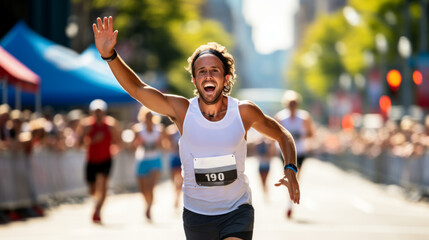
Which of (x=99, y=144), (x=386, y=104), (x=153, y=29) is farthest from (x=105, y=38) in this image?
(x=153, y=29)

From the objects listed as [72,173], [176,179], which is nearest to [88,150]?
[176,179]

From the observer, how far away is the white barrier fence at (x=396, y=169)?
1862 centimetres

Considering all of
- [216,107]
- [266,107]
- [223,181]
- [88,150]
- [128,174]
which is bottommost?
[266,107]

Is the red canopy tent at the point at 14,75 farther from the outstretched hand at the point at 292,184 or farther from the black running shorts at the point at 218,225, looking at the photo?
the outstretched hand at the point at 292,184

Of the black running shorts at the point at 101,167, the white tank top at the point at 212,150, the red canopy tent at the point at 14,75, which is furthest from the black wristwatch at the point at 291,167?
the red canopy tent at the point at 14,75

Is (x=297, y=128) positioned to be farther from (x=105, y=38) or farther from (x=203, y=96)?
(x=105, y=38)

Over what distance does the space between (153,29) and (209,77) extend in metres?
39.7

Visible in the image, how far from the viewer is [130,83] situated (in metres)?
5.52

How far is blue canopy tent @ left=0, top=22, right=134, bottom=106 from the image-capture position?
19.8m

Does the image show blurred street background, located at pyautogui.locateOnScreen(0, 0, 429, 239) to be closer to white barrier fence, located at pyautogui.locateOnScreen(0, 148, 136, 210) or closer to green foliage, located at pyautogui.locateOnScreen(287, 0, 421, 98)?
white barrier fence, located at pyautogui.locateOnScreen(0, 148, 136, 210)

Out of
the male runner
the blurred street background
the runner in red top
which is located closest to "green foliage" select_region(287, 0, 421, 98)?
the blurred street background

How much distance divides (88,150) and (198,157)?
8.64m

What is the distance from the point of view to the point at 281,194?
72.0 feet

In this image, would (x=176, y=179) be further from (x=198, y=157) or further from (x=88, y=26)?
(x=88, y=26)
